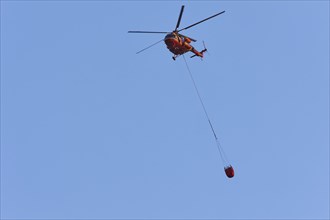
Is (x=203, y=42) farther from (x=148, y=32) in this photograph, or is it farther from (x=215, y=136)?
(x=215, y=136)

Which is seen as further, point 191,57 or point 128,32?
point 191,57

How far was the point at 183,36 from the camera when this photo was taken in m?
52.1

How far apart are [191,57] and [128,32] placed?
7861 millimetres

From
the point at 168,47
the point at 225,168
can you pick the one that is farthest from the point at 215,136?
the point at 168,47

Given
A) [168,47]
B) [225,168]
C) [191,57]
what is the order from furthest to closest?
[191,57], [168,47], [225,168]

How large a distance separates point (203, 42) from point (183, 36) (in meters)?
5.78

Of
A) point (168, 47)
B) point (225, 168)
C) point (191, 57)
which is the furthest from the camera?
point (191, 57)

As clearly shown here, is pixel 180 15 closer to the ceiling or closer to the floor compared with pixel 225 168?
closer to the ceiling

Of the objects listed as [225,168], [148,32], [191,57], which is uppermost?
[148,32]

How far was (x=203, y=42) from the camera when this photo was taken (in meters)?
57.4

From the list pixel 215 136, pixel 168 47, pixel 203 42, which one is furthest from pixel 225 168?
pixel 203 42

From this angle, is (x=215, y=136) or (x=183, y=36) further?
(x=183, y=36)

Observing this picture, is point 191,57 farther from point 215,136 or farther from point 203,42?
point 215,136

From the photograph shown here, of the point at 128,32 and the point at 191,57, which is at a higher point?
the point at 128,32
